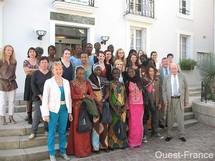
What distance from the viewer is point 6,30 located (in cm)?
929

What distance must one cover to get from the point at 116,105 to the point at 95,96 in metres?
0.54

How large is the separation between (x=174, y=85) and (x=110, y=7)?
6.51m

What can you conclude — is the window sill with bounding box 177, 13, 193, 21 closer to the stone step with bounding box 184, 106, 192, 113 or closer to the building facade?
the building facade

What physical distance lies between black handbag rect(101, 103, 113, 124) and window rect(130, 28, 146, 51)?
7768 millimetres

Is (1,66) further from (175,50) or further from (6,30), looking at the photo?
(175,50)

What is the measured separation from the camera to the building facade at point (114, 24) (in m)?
9.60

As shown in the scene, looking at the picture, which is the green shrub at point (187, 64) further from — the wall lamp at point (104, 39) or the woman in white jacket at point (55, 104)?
the woman in white jacket at point (55, 104)

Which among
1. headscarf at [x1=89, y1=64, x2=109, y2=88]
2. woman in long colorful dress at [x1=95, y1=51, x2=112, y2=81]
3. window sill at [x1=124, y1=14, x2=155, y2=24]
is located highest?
window sill at [x1=124, y1=14, x2=155, y2=24]

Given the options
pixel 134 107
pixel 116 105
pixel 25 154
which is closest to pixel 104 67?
pixel 116 105

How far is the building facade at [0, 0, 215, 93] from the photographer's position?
960cm

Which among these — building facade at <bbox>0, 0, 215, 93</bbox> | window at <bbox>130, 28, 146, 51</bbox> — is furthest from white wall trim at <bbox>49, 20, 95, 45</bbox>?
window at <bbox>130, 28, 146, 51</bbox>

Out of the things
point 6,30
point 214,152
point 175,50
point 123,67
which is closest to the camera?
point 214,152

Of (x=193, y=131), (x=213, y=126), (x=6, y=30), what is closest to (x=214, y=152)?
(x=193, y=131)

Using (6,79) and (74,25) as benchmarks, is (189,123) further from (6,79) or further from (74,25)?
(74,25)
